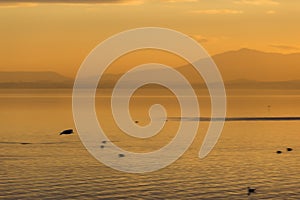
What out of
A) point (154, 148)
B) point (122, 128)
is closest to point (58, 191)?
point (154, 148)

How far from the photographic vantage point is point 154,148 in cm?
12575

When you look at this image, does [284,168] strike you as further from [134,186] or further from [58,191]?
[58,191]

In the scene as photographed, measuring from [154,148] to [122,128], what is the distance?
49516 mm

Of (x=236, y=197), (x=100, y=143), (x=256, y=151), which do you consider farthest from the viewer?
(x=100, y=143)

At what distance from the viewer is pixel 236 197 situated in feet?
246

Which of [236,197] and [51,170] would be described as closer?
[236,197]

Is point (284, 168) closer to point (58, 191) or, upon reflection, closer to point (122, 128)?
point (58, 191)

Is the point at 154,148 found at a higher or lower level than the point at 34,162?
higher

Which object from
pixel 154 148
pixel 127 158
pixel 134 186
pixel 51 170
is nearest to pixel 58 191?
pixel 134 186

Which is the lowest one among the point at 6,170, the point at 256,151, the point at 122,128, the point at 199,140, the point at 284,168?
the point at 6,170

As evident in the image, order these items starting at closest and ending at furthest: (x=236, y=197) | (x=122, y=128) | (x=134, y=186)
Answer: (x=236, y=197) → (x=134, y=186) → (x=122, y=128)

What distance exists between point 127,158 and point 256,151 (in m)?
27.1

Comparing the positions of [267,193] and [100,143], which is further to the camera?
[100,143]

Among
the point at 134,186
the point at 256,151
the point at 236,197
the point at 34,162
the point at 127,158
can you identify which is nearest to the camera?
the point at 236,197
